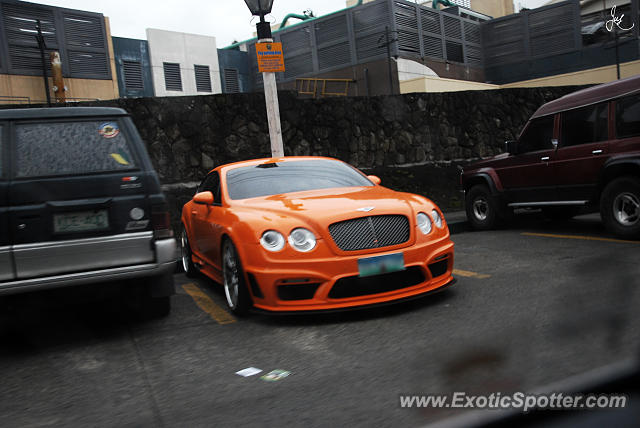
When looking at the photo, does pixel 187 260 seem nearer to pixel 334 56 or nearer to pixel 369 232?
pixel 369 232

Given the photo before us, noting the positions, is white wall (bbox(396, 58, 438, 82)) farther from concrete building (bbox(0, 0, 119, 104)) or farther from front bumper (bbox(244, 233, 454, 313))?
front bumper (bbox(244, 233, 454, 313))

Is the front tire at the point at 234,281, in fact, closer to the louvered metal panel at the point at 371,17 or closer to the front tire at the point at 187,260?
the front tire at the point at 187,260

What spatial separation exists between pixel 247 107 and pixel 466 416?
9.70 m

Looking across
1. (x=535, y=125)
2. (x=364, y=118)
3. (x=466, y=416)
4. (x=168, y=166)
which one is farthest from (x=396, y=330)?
(x=364, y=118)

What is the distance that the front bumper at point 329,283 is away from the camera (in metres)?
4.21

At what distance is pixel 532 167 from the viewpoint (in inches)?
310

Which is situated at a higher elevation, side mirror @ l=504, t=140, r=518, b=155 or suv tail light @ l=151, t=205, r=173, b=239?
side mirror @ l=504, t=140, r=518, b=155

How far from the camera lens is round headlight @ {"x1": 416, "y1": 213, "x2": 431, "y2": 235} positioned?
4645 millimetres

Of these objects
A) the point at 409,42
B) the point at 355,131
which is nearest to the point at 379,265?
the point at 355,131

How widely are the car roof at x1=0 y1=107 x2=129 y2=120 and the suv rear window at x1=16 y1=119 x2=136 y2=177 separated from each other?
6 cm

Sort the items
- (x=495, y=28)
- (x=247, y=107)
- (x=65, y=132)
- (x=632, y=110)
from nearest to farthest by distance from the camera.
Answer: (x=65, y=132), (x=632, y=110), (x=247, y=107), (x=495, y=28)

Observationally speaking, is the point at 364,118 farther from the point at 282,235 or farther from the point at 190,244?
the point at 282,235

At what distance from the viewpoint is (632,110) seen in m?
6.39

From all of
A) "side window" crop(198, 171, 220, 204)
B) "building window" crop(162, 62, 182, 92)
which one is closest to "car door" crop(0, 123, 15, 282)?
"side window" crop(198, 171, 220, 204)
